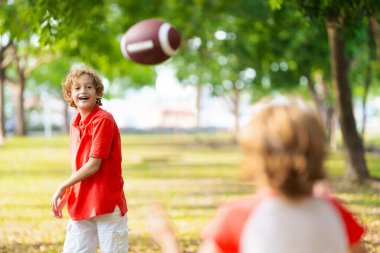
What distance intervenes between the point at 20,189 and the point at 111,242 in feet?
33.4

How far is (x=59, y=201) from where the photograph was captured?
4.49m

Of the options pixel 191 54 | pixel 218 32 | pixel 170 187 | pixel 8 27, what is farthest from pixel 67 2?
pixel 191 54

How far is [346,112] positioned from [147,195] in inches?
173

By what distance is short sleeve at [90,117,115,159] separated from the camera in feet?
13.8

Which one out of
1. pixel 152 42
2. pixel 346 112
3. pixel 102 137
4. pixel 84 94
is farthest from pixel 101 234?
pixel 346 112

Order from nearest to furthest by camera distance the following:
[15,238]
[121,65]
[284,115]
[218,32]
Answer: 1. [284,115]
2. [15,238]
3. [218,32]
4. [121,65]

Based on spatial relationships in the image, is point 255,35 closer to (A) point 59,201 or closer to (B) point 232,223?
(A) point 59,201

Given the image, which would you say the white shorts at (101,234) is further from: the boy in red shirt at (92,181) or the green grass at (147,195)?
the green grass at (147,195)

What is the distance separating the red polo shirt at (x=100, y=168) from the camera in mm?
4250

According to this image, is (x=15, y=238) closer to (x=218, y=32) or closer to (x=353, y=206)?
(x=353, y=206)

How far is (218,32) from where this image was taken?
2562 cm

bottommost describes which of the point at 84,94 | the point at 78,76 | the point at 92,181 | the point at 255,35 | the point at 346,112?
the point at 92,181

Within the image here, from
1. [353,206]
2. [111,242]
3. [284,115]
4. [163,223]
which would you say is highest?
[284,115]

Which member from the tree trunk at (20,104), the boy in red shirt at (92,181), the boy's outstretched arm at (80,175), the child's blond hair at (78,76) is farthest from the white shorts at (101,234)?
the tree trunk at (20,104)
